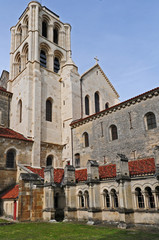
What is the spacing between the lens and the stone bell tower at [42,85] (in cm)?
2692

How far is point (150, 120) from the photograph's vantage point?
19.6 metres

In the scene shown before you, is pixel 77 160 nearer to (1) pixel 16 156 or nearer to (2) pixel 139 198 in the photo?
(1) pixel 16 156

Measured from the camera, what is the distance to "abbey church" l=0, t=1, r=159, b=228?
16.0 meters

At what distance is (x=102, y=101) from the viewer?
33312 millimetres

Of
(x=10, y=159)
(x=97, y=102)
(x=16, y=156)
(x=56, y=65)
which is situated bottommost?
(x=10, y=159)

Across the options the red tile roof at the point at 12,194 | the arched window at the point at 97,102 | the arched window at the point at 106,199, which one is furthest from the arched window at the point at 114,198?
the arched window at the point at 97,102

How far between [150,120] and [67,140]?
37.7 feet

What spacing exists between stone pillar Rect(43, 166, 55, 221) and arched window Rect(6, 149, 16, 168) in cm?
572

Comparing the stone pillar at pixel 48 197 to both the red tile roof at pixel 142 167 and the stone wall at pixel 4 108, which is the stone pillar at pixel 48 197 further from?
the stone wall at pixel 4 108

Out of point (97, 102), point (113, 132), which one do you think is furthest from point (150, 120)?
point (97, 102)

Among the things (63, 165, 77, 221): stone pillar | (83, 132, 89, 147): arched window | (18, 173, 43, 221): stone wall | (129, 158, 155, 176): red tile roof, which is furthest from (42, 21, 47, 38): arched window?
(129, 158, 155, 176): red tile roof

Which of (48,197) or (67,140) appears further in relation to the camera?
(67,140)

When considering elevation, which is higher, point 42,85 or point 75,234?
point 42,85

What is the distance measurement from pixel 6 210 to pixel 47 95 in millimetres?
14934
